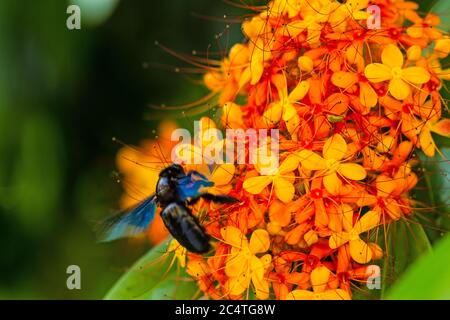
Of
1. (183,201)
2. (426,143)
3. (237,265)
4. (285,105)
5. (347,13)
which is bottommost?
(237,265)

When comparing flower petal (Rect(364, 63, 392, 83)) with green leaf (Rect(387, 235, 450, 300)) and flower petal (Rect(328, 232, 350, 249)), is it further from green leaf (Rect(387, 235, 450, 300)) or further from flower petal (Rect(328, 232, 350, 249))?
green leaf (Rect(387, 235, 450, 300))

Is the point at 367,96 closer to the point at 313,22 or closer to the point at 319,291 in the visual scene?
the point at 313,22

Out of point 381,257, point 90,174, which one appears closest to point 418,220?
point 381,257

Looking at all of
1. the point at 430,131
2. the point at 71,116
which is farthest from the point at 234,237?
the point at 71,116

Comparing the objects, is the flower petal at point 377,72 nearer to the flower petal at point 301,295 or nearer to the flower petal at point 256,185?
the flower petal at point 256,185

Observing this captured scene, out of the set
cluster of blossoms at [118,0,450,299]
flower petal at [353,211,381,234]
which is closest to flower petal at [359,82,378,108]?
cluster of blossoms at [118,0,450,299]

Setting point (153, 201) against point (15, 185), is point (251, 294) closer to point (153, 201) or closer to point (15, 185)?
point (153, 201)
